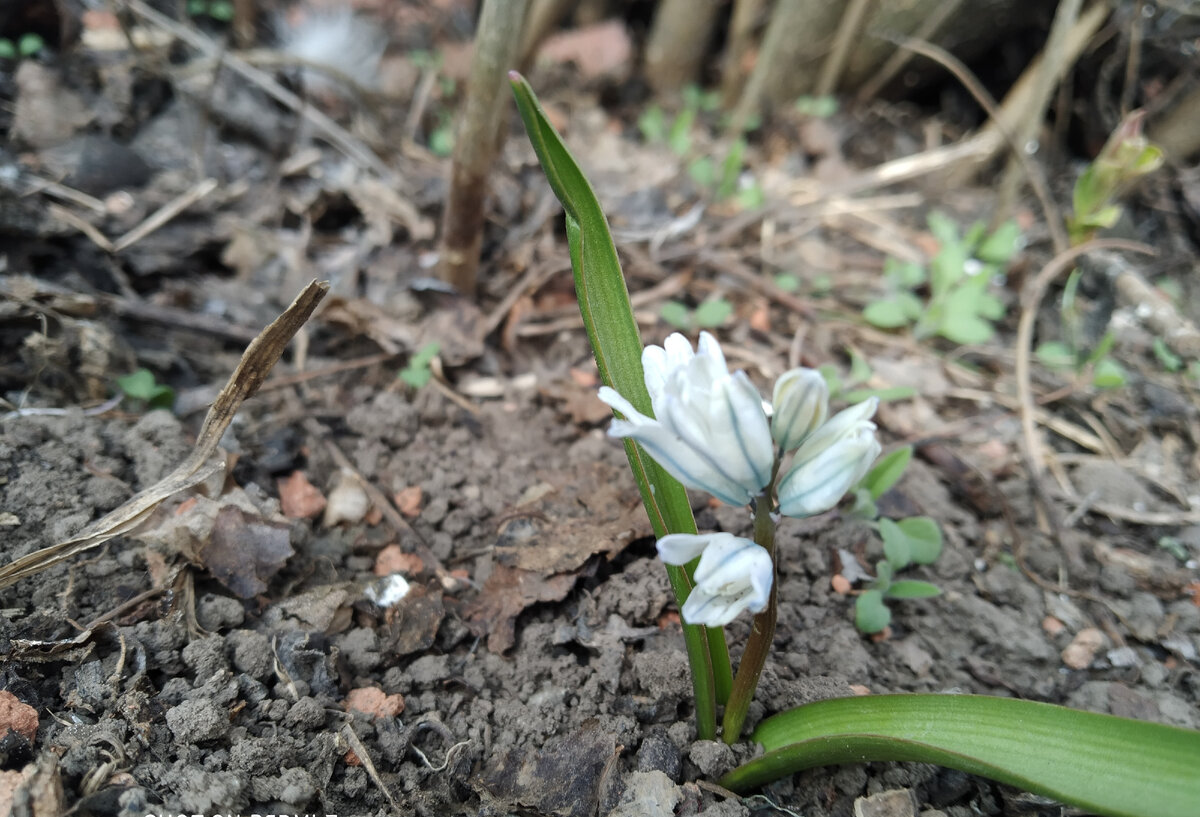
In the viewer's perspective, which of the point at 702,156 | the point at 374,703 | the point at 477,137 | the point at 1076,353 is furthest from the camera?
the point at 702,156

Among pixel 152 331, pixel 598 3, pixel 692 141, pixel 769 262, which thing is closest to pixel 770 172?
pixel 692 141

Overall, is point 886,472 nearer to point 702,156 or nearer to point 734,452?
point 734,452

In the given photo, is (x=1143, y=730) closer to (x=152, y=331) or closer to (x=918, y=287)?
(x=918, y=287)

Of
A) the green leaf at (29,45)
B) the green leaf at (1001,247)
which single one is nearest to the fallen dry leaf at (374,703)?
the green leaf at (1001,247)

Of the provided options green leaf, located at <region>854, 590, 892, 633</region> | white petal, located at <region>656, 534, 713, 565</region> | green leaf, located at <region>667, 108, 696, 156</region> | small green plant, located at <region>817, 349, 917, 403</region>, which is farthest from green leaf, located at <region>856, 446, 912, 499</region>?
green leaf, located at <region>667, 108, 696, 156</region>

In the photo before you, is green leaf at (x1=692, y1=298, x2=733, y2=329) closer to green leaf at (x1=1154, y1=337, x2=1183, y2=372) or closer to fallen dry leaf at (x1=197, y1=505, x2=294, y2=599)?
fallen dry leaf at (x1=197, y1=505, x2=294, y2=599)

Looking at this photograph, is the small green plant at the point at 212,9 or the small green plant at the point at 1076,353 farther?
the small green plant at the point at 212,9

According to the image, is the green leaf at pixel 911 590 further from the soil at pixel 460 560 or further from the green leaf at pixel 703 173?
the green leaf at pixel 703 173

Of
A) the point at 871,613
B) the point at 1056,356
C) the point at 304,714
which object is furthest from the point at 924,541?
the point at 304,714
